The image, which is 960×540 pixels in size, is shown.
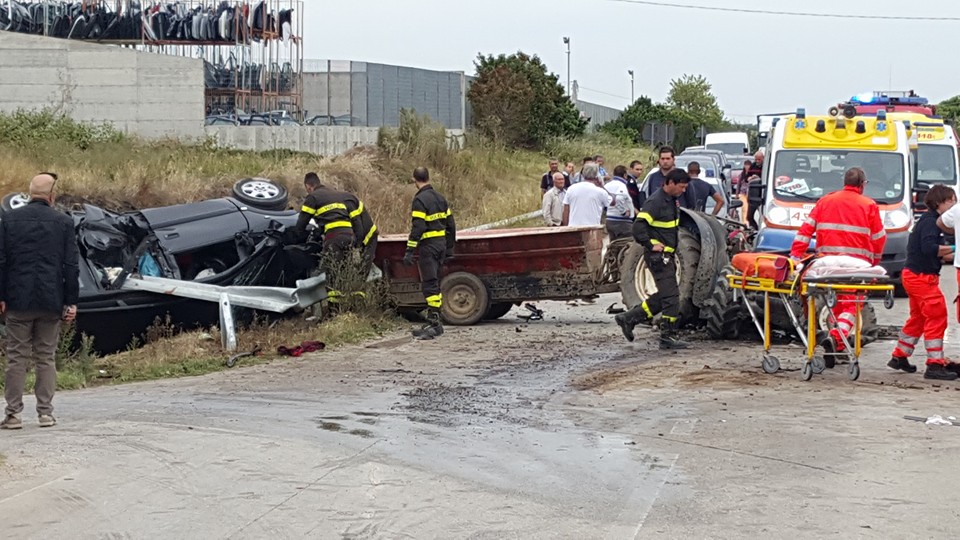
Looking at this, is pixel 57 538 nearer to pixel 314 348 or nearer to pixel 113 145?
pixel 314 348

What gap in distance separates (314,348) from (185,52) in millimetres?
38309

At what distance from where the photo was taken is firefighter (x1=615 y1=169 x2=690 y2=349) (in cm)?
1215

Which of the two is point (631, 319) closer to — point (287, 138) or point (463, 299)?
point (463, 299)

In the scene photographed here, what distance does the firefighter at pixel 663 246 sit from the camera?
12.1 m

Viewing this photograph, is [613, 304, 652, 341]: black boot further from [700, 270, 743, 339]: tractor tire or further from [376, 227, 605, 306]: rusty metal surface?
[376, 227, 605, 306]: rusty metal surface

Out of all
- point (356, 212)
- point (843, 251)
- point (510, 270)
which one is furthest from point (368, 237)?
point (843, 251)

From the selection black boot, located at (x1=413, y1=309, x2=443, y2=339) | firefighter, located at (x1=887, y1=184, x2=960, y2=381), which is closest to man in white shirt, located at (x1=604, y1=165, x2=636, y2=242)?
black boot, located at (x1=413, y1=309, x2=443, y2=339)

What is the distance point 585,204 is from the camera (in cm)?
1744

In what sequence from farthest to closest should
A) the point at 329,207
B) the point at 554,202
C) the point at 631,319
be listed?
the point at 554,202 < the point at 329,207 < the point at 631,319

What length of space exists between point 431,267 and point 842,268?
201 inches

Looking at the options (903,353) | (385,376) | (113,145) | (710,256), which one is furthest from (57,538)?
(113,145)

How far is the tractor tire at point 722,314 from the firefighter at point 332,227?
13.0 ft

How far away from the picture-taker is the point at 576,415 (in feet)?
29.5

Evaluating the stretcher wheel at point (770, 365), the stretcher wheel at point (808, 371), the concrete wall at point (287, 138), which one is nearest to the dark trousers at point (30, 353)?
the stretcher wheel at point (770, 365)
